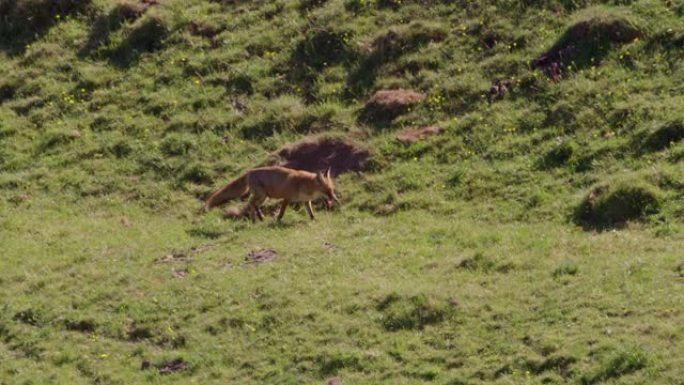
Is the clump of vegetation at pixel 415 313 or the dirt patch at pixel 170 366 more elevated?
the clump of vegetation at pixel 415 313

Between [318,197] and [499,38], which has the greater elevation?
[499,38]

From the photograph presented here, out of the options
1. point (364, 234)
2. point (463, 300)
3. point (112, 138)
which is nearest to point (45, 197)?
point (112, 138)

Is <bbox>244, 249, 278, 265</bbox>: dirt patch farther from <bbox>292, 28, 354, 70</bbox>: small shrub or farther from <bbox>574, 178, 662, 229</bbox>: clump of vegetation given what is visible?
<bbox>292, 28, 354, 70</bbox>: small shrub

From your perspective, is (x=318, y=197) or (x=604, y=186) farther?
(x=318, y=197)

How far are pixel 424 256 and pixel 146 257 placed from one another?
5343 mm

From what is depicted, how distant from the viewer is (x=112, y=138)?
27.3m

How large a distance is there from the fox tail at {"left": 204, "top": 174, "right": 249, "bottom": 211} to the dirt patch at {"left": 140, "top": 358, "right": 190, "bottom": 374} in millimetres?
6311

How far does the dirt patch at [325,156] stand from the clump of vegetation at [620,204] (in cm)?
551

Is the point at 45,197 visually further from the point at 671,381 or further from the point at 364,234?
the point at 671,381

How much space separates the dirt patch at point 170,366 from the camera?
1734cm

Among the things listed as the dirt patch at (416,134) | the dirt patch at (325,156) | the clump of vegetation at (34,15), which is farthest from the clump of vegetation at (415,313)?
the clump of vegetation at (34,15)

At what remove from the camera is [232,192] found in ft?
76.6

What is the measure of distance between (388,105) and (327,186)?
3.75 metres

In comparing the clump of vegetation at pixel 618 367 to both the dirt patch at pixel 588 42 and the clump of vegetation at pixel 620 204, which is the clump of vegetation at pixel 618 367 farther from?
the dirt patch at pixel 588 42
